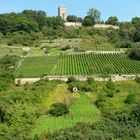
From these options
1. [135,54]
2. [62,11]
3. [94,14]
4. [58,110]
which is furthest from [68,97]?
[62,11]

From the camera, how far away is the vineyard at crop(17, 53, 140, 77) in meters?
53.3

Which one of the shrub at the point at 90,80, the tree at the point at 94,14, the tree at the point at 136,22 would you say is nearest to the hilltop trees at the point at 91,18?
the tree at the point at 94,14

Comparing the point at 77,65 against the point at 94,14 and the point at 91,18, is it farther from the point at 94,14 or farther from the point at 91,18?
the point at 94,14

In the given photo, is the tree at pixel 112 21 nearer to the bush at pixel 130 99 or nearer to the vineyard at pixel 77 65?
the vineyard at pixel 77 65

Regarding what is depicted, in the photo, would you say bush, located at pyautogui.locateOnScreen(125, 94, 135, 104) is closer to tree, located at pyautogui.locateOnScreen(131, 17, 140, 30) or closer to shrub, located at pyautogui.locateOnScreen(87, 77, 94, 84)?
shrub, located at pyautogui.locateOnScreen(87, 77, 94, 84)

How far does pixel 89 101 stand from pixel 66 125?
6.14m

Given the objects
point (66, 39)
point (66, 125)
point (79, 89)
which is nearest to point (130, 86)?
point (79, 89)

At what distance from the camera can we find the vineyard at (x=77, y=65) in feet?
175

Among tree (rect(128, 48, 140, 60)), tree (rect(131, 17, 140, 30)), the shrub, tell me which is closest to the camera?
the shrub

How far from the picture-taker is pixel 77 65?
193ft

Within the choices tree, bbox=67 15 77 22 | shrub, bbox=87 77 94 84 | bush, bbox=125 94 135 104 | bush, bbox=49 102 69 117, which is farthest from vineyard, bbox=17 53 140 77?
tree, bbox=67 15 77 22

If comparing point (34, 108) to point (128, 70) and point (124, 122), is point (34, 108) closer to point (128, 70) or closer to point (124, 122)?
point (124, 122)

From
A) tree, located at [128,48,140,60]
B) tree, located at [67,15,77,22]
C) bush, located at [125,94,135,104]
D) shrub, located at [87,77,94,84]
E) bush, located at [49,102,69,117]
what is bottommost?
bush, located at [49,102,69,117]

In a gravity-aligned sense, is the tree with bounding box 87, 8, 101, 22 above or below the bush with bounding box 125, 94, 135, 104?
above
